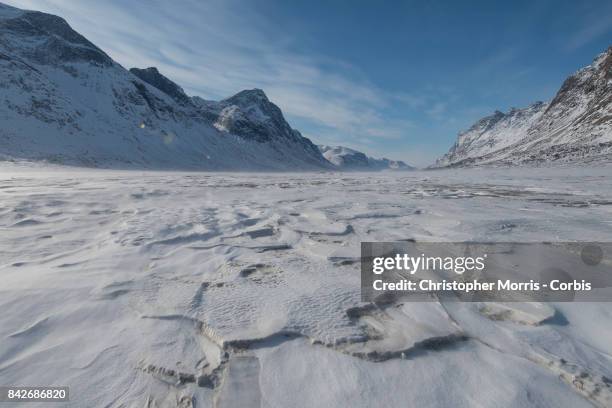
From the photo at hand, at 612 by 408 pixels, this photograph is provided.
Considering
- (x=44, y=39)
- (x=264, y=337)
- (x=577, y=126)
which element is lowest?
(x=264, y=337)

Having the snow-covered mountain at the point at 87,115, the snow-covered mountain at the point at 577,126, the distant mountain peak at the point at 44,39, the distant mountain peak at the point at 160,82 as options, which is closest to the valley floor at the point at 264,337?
the snow-covered mountain at the point at 577,126

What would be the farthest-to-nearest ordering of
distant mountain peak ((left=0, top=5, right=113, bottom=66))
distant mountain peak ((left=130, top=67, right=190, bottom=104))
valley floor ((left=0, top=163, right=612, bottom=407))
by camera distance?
distant mountain peak ((left=130, top=67, right=190, bottom=104)), distant mountain peak ((left=0, top=5, right=113, bottom=66)), valley floor ((left=0, top=163, right=612, bottom=407))

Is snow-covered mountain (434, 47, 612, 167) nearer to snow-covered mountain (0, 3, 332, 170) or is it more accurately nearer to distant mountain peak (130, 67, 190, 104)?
snow-covered mountain (0, 3, 332, 170)

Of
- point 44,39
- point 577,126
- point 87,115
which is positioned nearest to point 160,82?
point 44,39

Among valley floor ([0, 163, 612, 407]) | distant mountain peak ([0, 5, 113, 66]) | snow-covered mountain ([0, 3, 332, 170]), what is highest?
distant mountain peak ([0, 5, 113, 66])

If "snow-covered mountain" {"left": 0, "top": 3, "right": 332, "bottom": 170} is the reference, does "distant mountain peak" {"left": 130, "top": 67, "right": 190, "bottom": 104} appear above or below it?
above

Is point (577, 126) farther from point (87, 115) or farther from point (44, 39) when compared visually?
point (44, 39)

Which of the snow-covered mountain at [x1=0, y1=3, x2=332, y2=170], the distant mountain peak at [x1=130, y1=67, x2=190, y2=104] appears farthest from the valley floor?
the distant mountain peak at [x1=130, y1=67, x2=190, y2=104]

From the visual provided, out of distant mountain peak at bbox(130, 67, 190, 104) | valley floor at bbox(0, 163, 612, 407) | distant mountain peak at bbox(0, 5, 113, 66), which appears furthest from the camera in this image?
distant mountain peak at bbox(130, 67, 190, 104)

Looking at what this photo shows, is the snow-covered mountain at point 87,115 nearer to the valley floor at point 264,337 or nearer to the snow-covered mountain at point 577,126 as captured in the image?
the valley floor at point 264,337
